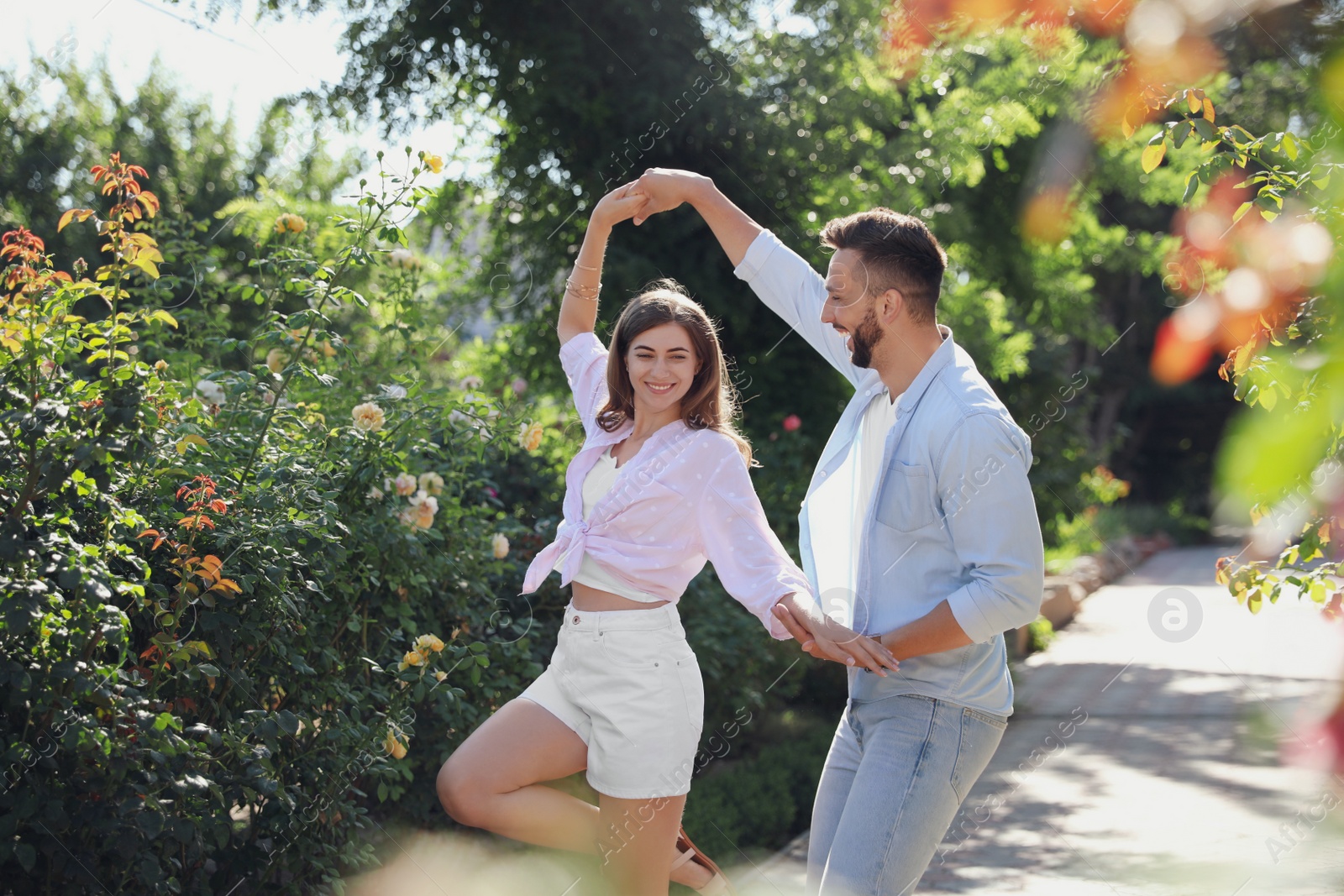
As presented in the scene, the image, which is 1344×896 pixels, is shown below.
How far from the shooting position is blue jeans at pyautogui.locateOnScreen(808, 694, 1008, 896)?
2.29m

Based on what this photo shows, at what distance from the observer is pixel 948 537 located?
243cm

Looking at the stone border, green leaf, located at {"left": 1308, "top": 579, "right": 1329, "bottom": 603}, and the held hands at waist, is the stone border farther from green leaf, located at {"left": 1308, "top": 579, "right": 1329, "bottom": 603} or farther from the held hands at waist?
the held hands at waist

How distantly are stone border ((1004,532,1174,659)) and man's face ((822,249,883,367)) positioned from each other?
17.6 ft

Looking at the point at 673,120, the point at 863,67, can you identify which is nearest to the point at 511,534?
the point at 673,120

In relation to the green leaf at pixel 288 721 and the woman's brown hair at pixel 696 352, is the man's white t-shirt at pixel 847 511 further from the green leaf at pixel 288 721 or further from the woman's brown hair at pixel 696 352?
the green leaf at pixel 288 721

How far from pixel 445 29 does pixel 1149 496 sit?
95.9 feet

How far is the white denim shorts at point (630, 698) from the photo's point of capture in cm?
263

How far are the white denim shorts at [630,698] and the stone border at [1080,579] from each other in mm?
5262

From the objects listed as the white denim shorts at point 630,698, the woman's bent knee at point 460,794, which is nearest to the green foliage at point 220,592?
the woman's bent knee at point 460,794

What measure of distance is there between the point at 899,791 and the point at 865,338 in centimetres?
100

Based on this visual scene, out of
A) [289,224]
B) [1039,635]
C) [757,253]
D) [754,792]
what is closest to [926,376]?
[757,253]

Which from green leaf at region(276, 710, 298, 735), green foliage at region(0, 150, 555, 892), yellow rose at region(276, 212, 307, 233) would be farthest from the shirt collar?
yellow rose at region(276, 212, 307, 233)

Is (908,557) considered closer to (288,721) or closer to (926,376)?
(926,376)

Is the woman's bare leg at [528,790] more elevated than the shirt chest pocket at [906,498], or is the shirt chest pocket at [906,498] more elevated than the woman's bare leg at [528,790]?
the shirt chest pocket at [906,498]
